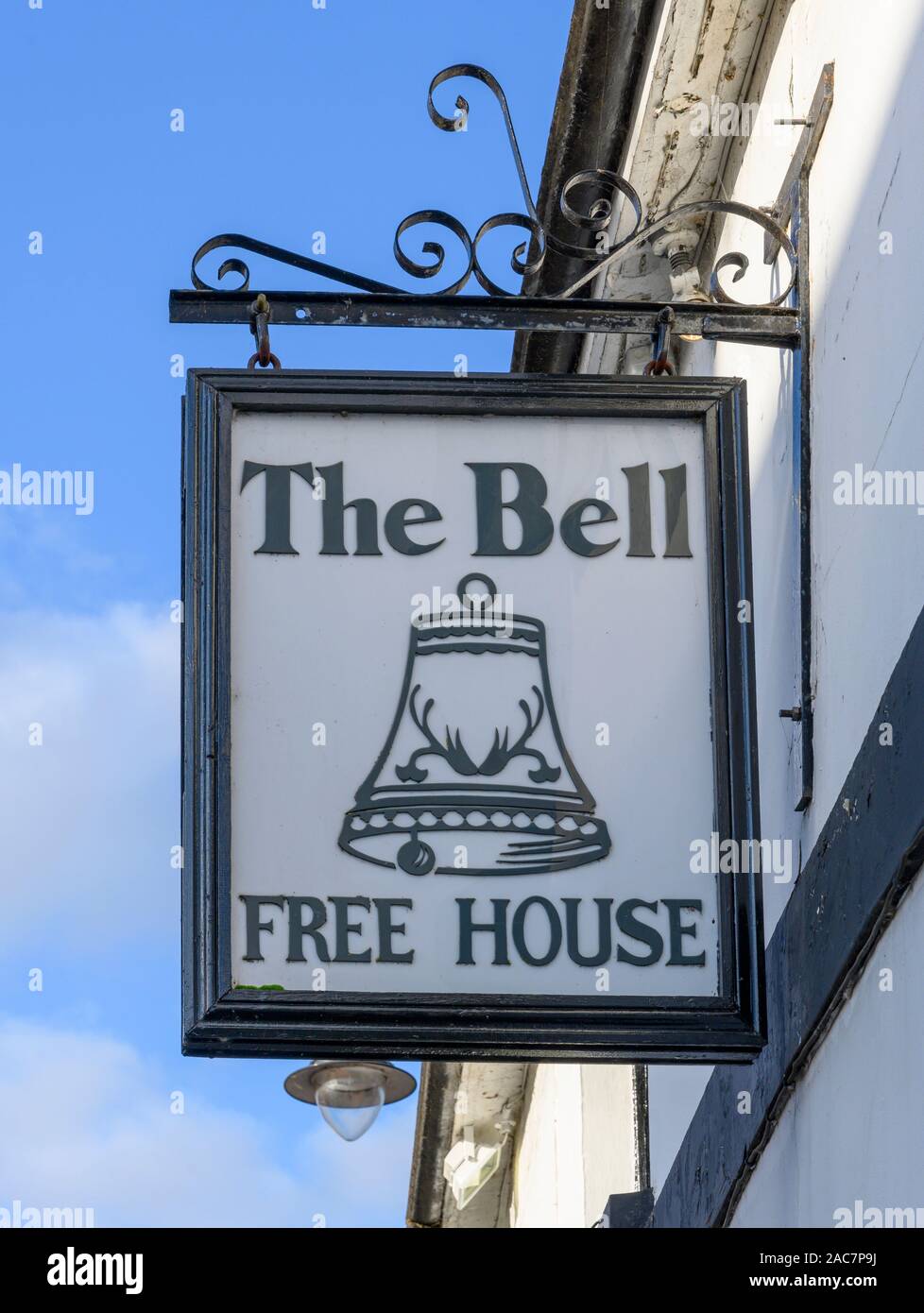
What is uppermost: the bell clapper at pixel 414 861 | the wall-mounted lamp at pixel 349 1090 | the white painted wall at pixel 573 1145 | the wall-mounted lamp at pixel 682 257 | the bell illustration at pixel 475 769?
the wall-mounted lamp at pixel 682 257

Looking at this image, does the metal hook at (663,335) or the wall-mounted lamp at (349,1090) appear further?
the metal hook at (663,335)

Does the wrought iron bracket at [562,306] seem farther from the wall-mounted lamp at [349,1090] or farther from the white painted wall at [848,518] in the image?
the wall-mounted lamp at [349,1090]

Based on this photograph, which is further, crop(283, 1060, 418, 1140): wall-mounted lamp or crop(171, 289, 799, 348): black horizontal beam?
crop(171, 289, 799, 348): black horizontal beam

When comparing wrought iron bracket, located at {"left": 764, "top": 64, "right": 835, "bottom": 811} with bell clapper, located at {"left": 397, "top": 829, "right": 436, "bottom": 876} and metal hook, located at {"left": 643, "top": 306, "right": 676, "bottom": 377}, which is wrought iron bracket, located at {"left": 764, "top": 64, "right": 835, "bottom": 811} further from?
bell clapper, located at {"left": 397, "top": 829, "right": 436, "bottom": 876}

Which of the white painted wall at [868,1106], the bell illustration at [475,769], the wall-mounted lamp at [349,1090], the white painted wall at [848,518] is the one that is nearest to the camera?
the white painted wall at [868,1106]

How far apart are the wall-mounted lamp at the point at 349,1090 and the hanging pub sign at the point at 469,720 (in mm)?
428

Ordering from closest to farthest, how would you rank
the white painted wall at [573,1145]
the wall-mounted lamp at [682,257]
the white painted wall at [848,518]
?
1. the white painted wall at [848,518]
2. the wall-mounted lamp at [682,257]
3. the white painted wall at [573,1145]

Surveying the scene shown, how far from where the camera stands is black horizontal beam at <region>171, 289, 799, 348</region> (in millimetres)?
4496

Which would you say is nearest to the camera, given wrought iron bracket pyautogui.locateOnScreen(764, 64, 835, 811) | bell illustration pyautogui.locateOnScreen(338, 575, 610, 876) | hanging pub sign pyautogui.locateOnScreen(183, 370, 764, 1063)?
hanging pub sign pyautogui.locateOnScreen(183, 370, 764, 1063)

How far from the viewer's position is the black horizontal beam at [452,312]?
4.50 m

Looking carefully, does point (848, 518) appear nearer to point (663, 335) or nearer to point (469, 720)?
point (663, 335)

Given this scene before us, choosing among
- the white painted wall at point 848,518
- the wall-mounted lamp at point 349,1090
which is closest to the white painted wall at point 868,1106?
the white painted wall at point 848,518

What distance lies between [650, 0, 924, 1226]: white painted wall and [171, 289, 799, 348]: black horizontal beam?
31cm

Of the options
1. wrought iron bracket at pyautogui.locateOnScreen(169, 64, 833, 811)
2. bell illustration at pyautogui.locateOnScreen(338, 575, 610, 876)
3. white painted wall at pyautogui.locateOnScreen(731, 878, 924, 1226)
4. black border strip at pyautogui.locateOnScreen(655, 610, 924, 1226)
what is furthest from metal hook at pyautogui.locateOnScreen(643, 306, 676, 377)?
white painted wall at pyautogui.locateOnScreen(731, 878, 924, 1226)
